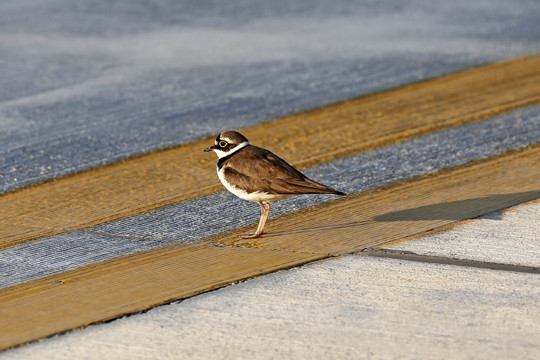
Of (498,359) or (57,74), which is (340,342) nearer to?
(498,359)

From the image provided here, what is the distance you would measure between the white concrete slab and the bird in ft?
2.37

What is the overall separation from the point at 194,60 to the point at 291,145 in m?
4.64

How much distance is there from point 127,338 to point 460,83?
8.11 meters

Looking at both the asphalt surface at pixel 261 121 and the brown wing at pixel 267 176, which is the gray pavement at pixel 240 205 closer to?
the asphalt surface at pixel 261 121

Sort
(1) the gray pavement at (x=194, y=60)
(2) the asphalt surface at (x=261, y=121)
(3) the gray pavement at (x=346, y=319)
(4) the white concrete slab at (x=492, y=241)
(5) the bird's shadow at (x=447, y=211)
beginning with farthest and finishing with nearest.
A: (1) the gray pavement at (x=194, y=60)
(5) the bird's shadow at (x=447, y=211)
(4) the white concrete slab at (x=492, y=241)
(2) the asphalt surface at (x=261, y=121)
(3) the gray pavement at (x=346, y=319)

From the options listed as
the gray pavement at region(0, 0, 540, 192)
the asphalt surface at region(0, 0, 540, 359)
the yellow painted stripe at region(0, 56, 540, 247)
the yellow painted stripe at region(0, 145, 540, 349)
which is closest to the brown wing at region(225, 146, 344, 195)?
the yellow painted stripe at region(0, 145, 540, 349)

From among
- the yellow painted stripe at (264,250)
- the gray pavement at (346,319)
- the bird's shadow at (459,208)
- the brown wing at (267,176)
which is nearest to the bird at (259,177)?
the brown wing at (267,176)

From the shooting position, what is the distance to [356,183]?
8.41 metres

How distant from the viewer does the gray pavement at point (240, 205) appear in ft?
21.9

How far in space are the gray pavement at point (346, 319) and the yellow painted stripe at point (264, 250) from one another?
8.7 inches

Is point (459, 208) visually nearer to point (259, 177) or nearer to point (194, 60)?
point (259, 177)

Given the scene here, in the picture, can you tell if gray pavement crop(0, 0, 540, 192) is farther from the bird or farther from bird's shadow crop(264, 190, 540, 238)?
bird's shadow crop(264, 190, 540, 238)

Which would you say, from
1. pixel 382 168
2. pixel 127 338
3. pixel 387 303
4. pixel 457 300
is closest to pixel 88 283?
pixel 127 338

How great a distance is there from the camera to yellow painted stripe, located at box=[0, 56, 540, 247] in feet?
25.8
